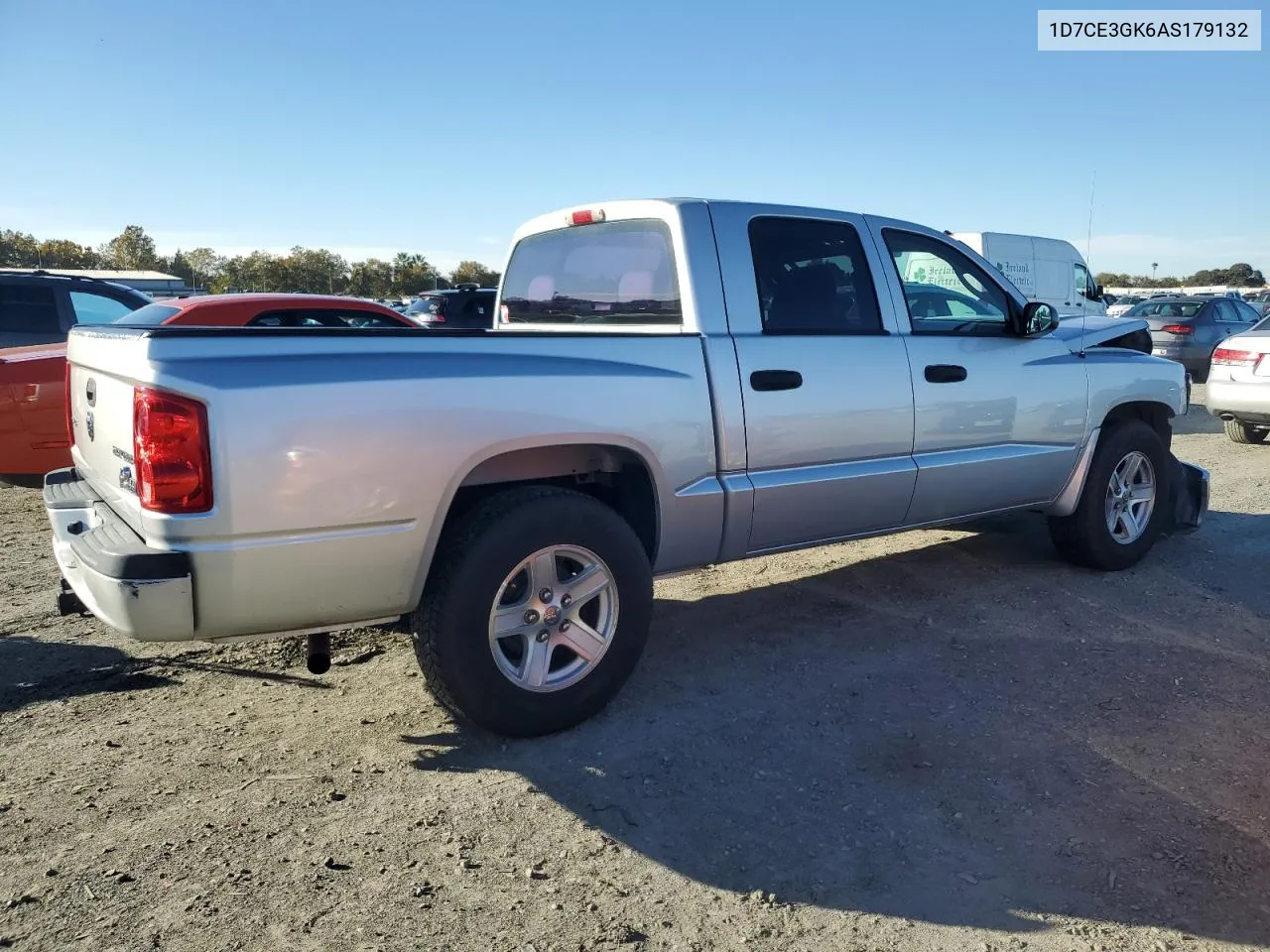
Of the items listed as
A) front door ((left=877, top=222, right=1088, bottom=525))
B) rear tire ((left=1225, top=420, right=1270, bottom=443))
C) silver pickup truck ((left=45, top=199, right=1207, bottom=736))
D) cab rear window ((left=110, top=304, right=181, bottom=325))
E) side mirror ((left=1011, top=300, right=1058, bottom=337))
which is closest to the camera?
silver pickup truck ((left=45, top=199, right=1207, bottom=736))

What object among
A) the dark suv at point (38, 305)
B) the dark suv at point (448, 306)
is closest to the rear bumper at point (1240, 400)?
the dark suv at point (448, 306)

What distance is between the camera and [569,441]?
3262mm

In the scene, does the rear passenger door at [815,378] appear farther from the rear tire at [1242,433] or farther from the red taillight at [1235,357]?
the rear tire at [1242,433]

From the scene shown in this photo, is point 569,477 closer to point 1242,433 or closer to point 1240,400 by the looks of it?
point 1240,400

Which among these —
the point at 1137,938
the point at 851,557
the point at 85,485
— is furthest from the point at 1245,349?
the point at 85,485

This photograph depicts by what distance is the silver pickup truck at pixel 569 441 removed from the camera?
2.70 metres

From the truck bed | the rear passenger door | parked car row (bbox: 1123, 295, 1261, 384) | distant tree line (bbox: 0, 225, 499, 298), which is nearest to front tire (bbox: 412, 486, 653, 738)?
the truck bed

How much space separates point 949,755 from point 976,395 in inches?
78.0

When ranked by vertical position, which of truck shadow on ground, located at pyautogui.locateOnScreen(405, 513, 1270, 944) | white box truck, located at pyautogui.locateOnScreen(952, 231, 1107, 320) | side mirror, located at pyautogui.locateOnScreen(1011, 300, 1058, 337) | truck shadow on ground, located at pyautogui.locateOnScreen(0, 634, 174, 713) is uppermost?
white box truck, located at pyautogui.locateOnScreen(952, 231, 1107, 320)

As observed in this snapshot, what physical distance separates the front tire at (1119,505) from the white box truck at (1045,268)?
11.8 m

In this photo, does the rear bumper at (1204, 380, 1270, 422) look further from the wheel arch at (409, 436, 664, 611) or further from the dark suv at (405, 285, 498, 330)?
the dark suv at (405, 285, 498, 330)

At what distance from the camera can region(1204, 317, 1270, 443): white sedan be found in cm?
956

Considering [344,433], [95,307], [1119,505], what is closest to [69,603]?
[344,433]

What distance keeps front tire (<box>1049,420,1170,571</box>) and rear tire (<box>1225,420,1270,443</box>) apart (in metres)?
5.93
